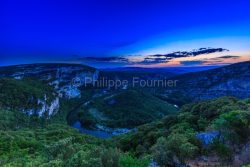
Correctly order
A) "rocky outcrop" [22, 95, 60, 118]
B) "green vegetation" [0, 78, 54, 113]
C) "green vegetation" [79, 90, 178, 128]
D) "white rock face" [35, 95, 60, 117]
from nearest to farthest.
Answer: "green vegetation" [0, 78, 54, 113]
"rocky outcrop" [22, 95, 60, 118]
"white rock face" [35, 95, 60, 117]
"green vegetation" [79, 90, 178, 128]

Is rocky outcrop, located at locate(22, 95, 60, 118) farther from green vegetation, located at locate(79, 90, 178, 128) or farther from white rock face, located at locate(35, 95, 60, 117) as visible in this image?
green vegetation, located at locate(79, 90, 178, 128)

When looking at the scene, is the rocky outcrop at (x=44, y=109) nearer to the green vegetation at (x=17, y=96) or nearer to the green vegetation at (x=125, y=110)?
the green vegetation at (x=17, y=96)

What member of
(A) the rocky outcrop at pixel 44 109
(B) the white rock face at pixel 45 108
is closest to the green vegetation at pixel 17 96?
(A) the rocky outcrop at pixel 44 109

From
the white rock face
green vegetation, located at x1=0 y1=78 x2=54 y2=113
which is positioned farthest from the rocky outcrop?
green vegetation, located at x1=0 y1=78 x2=54 y2=113

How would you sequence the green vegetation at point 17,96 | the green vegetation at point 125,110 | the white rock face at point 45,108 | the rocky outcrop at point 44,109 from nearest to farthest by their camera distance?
the green vegetation at point 17,96 < the rocky outcrop at point 44,109 < the white rock face at point 45,108 < the green vegetation at point 125,110

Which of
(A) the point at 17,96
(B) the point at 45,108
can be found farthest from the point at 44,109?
(A) the point at 17,96

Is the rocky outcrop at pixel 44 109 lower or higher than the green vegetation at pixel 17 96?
lower

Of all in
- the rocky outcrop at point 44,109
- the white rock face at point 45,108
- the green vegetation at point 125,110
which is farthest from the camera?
the green vegetation at point 125,110

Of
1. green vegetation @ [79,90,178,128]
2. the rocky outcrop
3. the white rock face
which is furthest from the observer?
green vegetation @ [79,90,178,128]

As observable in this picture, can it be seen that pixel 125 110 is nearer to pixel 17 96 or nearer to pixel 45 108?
pixel 45 108

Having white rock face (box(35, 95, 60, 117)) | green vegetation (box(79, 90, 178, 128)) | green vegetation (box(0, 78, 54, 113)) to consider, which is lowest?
green vegetation (box(79, 90, 178, 128))
